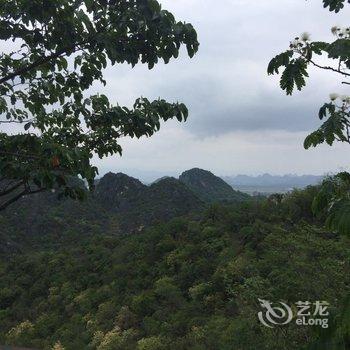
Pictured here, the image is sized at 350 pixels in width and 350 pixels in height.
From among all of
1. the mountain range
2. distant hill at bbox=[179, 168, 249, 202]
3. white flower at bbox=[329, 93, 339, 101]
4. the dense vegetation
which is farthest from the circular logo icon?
distant hill at bbox=[179, 168, 249, 202]

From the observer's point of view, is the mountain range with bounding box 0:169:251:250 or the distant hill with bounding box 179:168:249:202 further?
the distant hill with bounding box 179:168:249:202

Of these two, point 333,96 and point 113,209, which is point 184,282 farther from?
point 113,209

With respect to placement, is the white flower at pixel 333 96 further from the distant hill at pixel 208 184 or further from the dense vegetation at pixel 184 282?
the distant hill at pixel 208 184

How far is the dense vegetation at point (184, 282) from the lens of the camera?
607 inches

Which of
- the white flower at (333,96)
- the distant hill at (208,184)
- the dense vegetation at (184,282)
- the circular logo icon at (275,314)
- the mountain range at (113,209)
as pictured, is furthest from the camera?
the distant hill at (208,184)

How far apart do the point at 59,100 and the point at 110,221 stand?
7214cm

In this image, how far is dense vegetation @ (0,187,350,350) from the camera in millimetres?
15406

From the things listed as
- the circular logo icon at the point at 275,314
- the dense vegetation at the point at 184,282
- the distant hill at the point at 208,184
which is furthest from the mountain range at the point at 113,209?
the circular logo icon at the point at 275,314

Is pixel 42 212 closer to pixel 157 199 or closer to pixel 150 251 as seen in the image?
pixel 157 199

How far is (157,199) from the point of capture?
75562mm

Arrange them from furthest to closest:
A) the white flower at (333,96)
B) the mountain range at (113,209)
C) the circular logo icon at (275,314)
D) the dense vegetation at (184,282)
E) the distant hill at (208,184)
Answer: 1. the distant hill at (208,184)
2. the mountain range at (113,209)
3. the dense vegetation at (184,282)
4. the circular logo icon at (275,314)
5. the white flower at (333,96)

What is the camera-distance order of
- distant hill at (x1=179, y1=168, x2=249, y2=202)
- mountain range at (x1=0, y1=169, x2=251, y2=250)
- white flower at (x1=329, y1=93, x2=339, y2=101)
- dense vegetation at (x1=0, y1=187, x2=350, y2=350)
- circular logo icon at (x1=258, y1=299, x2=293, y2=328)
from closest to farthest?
white flower at (x1=329, y1=93, x2=339, y2=101) → circular logo icon at (x1=258, y1=299, x2=293, y2=328) → dense vegetation at (x1=0, y1=187, x2=350, y2=350) → mountain range at (x1=0, y1=169, x2=251, y2=250) → distant hill at (x1=179, y1=168, x2=249, y2=202)

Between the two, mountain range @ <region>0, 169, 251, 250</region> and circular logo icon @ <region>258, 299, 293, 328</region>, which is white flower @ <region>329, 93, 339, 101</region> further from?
mountain range @ <region>0, 169, 251, 250</region>

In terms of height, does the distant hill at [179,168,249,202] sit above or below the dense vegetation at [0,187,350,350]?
above
